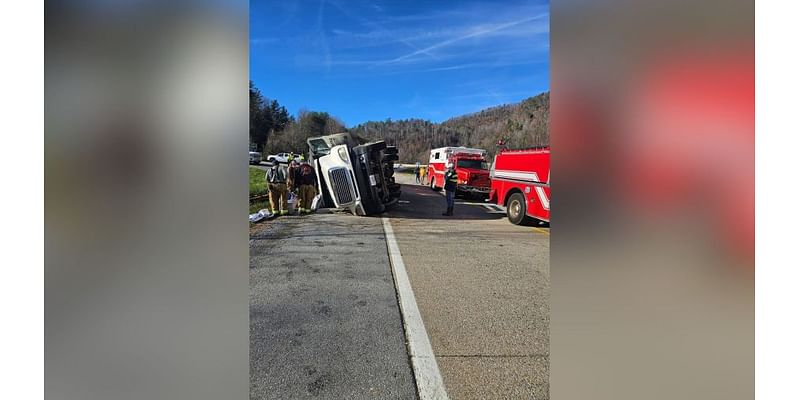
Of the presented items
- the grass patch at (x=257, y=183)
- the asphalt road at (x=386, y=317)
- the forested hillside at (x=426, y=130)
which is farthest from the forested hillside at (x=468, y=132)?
the asphalt road at (x=386, y=317)

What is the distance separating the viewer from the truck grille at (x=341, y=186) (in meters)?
8.41

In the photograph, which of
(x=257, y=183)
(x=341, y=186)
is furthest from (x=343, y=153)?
(x=257, y=183)

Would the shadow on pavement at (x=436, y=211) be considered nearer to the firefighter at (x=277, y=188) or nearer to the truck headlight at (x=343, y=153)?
the truck headlight at (x=343, y=153)

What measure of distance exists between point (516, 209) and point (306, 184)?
16.8 ft

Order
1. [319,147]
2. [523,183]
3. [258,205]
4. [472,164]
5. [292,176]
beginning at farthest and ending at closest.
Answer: [472,164] → [319,147] → [258,205] → [292,176] → [523,183]

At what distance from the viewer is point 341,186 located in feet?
27.9

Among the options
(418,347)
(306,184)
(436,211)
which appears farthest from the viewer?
(436,211)

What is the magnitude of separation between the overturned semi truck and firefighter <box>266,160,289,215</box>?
0.94 m

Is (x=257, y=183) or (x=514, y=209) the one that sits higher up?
(x=257, y=183)

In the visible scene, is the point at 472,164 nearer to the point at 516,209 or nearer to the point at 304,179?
the point at 516,209

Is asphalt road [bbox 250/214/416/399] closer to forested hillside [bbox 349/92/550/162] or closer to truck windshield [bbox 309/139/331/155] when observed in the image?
truck windshield [bbox 309/139/331/155]
